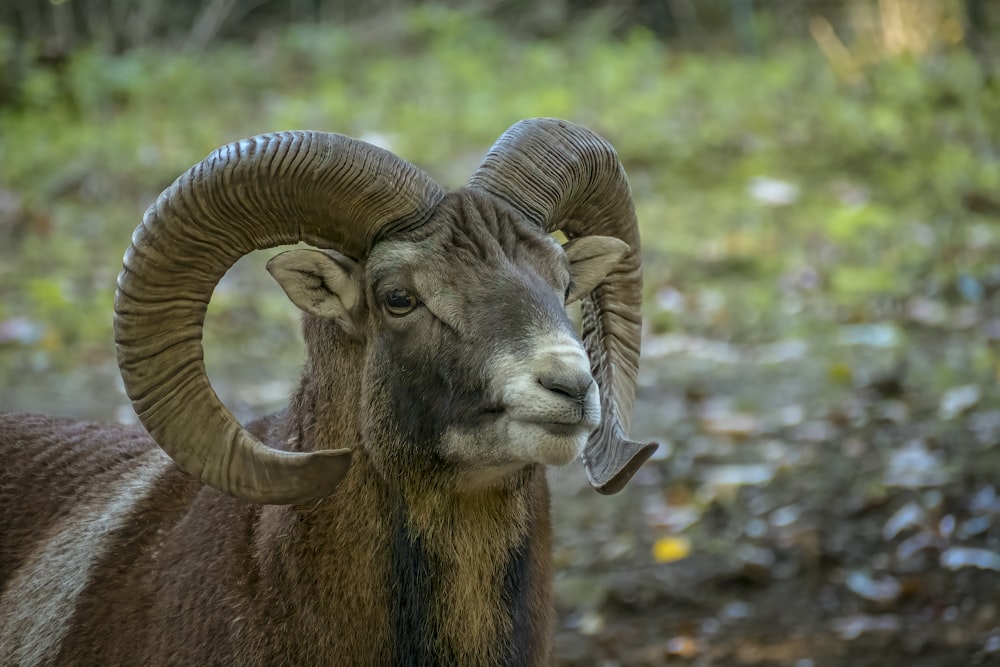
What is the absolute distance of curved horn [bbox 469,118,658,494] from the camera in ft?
15.8

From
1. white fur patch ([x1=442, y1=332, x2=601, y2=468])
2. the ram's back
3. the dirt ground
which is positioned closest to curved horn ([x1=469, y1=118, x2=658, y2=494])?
white fur patch ([x1=442, y1=332, x2=601, y2=468])

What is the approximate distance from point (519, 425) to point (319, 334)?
37.7 inches

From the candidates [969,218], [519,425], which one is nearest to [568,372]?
[519,425]

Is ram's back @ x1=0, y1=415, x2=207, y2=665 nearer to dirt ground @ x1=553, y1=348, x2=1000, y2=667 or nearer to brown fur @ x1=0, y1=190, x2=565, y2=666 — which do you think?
brown fur @ x1=0, y1=190, x2=565, y2=666

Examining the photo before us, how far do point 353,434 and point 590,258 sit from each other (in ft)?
3.66

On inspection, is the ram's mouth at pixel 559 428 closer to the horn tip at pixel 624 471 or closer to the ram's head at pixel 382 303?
the ram's head at pixel 382 303

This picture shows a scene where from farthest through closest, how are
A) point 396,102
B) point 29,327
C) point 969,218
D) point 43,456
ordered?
1. point 396,102
2. point 969,218
3. point 29,327
4. point 43,456

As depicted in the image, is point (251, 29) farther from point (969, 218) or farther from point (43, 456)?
point (43, 456)

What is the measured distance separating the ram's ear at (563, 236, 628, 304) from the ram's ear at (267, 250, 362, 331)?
834 mm

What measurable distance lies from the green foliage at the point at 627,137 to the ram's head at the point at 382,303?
6677 millimetres

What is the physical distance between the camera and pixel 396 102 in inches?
659

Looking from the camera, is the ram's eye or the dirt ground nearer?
the ram's eye

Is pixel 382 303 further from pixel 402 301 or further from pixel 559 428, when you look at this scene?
pixel 559 428

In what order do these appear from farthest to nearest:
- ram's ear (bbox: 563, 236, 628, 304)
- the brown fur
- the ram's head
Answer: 1. ram's ear (bbox: 563, 236, 628, 304)
2. the brown fur
3. the ram's head
